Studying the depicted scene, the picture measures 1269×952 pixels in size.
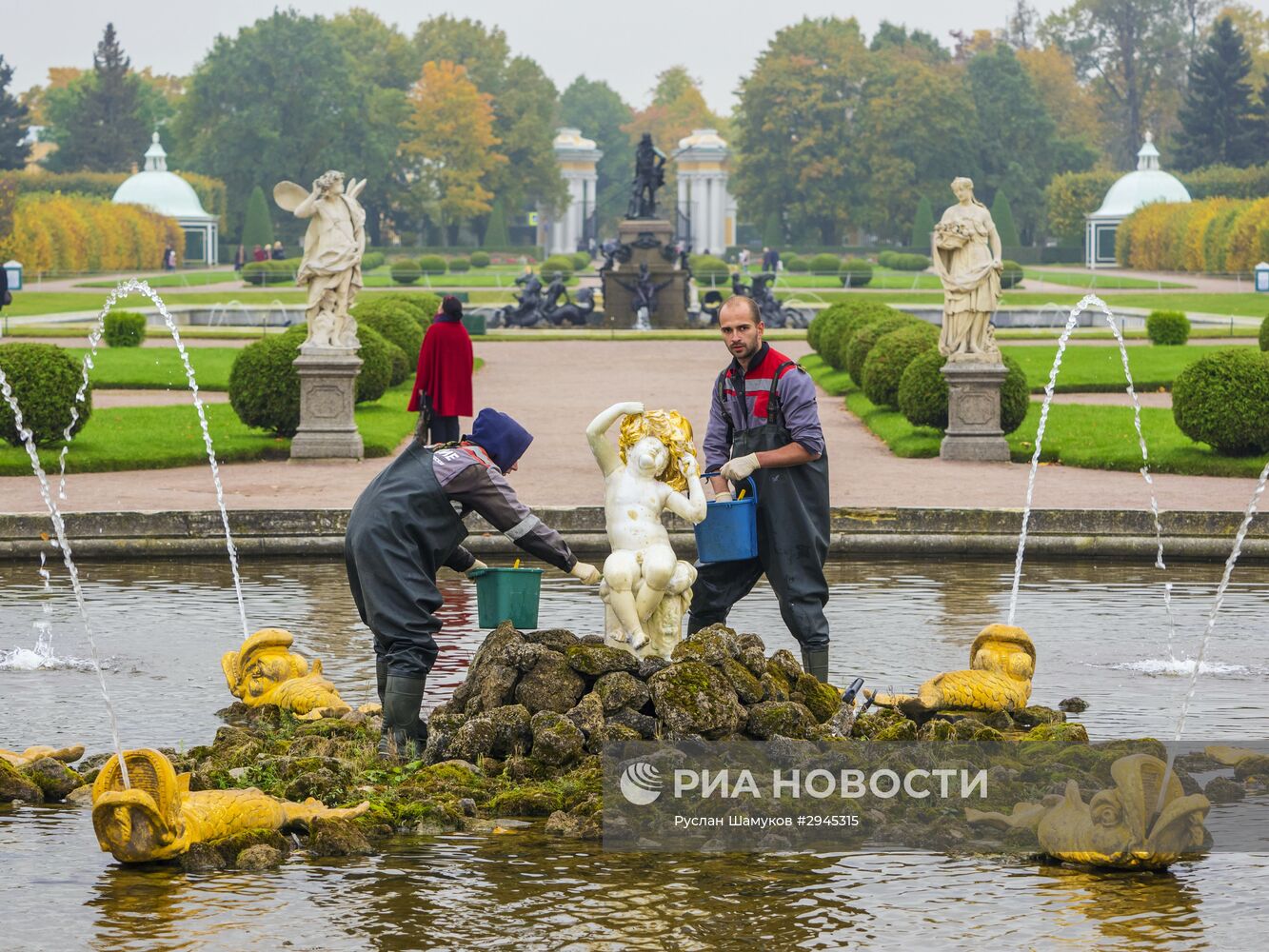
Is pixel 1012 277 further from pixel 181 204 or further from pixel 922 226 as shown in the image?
pixel 181 204

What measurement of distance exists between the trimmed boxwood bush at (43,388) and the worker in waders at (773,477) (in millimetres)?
10289

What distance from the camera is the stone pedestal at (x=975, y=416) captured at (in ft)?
58.9

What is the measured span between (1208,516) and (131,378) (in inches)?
638

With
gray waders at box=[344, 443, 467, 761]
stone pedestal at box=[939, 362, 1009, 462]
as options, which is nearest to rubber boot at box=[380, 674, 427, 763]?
gray waders at box=[344, 443, 467, 761]

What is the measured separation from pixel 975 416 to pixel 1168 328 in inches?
619

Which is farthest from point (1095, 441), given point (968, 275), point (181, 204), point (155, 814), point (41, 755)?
point (181, 204)

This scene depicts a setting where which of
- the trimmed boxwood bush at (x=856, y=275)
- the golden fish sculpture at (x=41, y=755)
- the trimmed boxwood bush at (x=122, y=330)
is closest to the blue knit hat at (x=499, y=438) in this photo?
the golden fish sculpture at (x=41, y=755)

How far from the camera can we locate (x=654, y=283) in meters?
39.9

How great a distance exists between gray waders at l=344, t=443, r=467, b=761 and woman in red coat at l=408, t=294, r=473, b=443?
354 inches

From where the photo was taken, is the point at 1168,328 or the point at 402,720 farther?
the point at 1168,328

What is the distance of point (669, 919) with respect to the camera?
5.51 m

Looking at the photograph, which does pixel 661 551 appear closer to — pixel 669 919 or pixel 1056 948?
pixel 669 919

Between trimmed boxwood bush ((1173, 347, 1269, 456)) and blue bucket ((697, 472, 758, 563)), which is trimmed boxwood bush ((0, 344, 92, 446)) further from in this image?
blue bucket ((697, 472, 758, 563))

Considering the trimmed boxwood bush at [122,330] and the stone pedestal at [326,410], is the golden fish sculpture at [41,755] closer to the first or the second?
the stone pedestal at [326,410]
